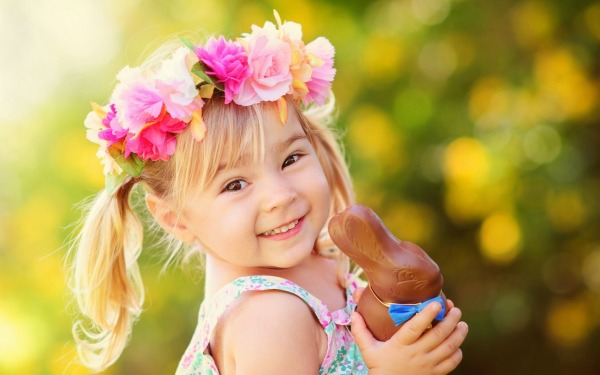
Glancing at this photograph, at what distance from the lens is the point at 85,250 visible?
2123mm

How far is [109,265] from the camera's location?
2127 mm

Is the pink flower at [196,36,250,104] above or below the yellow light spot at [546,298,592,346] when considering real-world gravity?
above

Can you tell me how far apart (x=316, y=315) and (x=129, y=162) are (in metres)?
0.54

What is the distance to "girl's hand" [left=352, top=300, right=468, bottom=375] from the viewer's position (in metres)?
1.76

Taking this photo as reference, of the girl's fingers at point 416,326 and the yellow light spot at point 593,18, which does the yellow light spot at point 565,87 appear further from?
the girl's fingers at point 416,326

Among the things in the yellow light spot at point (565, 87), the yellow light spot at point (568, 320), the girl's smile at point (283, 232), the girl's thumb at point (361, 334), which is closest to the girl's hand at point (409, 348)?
the girl's thumb at point (361, 334)

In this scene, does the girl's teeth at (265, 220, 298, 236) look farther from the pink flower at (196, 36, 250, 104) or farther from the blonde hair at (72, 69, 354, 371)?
the pink flower at (196, 36, 250, 104)

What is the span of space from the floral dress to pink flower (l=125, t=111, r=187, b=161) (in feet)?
1.09

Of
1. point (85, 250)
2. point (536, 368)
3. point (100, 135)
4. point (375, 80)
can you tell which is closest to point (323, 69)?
point (100, 135)

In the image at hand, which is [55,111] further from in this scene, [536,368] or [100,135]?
[536,368]

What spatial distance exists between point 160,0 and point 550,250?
200cm

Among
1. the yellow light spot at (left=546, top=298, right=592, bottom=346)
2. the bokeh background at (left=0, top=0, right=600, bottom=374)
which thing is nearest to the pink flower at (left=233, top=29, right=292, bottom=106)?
the bokeh background at (left=0, top=0, right=600, bottom=374)

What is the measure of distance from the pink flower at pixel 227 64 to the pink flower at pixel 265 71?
14 millimetres

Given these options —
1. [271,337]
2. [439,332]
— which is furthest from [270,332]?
[439,332]
